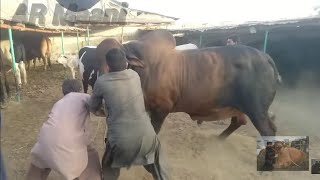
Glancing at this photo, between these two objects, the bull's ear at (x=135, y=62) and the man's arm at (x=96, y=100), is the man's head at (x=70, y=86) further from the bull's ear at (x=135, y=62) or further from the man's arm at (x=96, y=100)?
the bull's ear at (x=135, y=62)

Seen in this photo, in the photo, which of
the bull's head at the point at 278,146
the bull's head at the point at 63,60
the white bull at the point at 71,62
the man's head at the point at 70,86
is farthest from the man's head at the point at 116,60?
the bull's head at the point at 63,60

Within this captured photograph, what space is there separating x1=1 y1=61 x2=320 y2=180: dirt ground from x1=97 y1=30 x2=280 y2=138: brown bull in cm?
60

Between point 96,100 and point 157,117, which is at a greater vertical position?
point 96,100

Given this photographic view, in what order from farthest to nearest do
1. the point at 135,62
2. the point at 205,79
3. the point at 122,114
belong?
the point at 205,79 < the point at 135,62 < the point at 122,114

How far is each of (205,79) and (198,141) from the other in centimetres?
131

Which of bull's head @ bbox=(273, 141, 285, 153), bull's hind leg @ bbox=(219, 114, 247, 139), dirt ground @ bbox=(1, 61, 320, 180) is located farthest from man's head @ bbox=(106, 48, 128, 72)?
bull's hind leg @ bbox=(219, 114, 247, 139)

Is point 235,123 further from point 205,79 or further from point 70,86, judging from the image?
point 70,86

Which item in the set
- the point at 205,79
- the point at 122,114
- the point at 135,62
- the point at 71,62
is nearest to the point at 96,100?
the point at 122,114

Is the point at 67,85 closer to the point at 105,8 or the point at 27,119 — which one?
the point at 27,119

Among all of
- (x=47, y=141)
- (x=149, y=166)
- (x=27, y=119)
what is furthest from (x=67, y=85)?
(x=27, y=119)

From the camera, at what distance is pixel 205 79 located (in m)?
4.26

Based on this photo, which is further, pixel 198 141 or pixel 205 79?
pixel 198 141

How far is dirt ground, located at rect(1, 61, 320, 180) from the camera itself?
4.19 m

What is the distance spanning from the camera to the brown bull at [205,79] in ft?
13.8
